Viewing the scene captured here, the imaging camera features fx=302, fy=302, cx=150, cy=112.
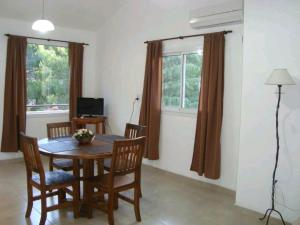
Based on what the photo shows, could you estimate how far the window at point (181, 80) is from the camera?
4.48 metres

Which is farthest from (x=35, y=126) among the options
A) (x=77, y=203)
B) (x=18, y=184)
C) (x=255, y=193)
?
(x=255, y=193)

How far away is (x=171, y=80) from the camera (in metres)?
4.84

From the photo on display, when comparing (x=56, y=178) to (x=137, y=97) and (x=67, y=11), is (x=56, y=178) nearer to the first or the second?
(x=137, y=97)

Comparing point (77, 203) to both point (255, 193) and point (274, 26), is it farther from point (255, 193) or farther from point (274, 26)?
point (274, 26)

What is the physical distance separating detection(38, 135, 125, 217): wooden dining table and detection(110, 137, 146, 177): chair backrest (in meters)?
0.15

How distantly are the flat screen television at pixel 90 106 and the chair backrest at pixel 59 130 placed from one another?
147cm

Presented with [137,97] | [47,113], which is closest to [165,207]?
[137,97]

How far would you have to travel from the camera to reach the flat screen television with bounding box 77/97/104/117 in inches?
223

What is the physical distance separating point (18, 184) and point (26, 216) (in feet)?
3.77

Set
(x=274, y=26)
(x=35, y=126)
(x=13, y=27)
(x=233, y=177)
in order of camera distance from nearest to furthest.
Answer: (x=274, y=26) → (x=233, y=177) → (x=13, y=27) → (x=35, y=126)

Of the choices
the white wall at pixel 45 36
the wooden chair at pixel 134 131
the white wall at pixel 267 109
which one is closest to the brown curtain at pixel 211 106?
the white wall at pixel 267 109

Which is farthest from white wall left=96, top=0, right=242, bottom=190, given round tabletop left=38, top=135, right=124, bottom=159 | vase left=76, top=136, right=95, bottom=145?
vase left=76, top=136, right=95, bottom=145

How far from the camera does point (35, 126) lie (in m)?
5.57

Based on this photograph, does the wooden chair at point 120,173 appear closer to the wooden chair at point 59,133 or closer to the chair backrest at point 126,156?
the chair backrest at point 126,156
